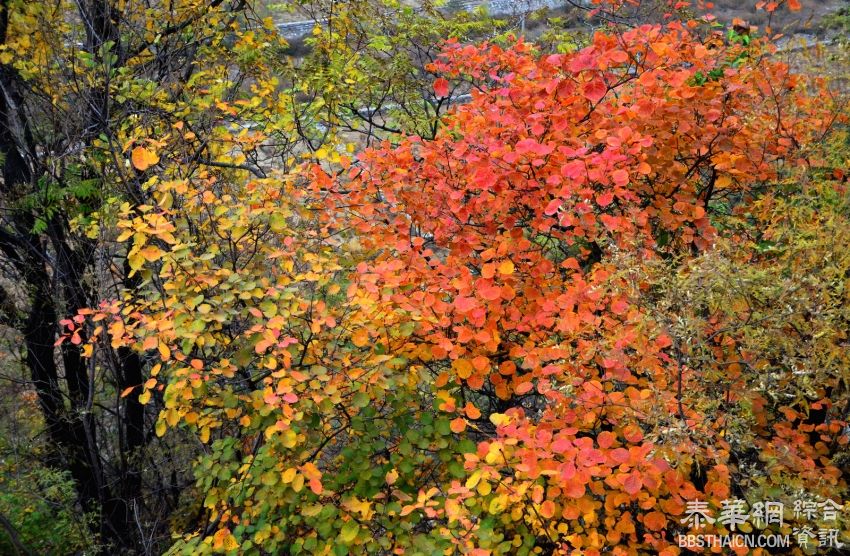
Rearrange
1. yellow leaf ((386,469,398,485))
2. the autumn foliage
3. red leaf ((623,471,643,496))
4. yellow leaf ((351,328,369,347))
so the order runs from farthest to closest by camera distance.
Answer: yellow leaf ((386,469,398,485)) < yellow leaf ((351,328,369,347)) < the autumn foliage < red leaf ((623,471,643,496))

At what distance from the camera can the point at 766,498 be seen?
3.28m

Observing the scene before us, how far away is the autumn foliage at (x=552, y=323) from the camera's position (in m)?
3.15

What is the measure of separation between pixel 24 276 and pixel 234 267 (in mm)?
3675

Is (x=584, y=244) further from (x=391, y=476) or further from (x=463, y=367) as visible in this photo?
(x=391, y=476)

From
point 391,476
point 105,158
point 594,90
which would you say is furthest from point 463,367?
point 105,158

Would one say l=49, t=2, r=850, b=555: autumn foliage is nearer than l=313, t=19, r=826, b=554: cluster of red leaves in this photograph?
Yes

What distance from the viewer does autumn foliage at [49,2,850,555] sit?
315 cm

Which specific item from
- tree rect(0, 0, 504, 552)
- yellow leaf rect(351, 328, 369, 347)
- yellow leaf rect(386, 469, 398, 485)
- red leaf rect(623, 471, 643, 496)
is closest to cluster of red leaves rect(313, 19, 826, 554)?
red leaf rect(623, 471, 643, 496)

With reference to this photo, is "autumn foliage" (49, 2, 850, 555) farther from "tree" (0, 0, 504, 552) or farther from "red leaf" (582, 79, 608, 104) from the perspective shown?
"tree" (0, 0, 504, 552)

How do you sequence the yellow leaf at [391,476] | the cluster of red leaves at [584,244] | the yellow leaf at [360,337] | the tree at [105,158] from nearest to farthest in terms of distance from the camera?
the cluster of red leaves at [584,244] < the yellow leaf at [360,337] < the yellow leaf at [391,476] < the tree at [105,158]

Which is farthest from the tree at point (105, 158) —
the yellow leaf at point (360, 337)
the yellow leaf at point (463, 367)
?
the yellow leaf at point (463, 367)

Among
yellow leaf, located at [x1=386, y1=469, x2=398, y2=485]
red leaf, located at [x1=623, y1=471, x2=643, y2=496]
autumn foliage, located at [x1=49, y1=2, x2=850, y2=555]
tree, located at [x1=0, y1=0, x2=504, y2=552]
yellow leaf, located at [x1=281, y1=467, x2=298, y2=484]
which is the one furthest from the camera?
tree, located at [x1=0, y1=0, x2=504, y2=552]

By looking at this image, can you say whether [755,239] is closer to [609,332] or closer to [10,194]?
[609,332]

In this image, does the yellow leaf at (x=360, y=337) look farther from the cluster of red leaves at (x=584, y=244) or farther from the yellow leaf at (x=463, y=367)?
the yellow leaf at (x=463, y=367)
